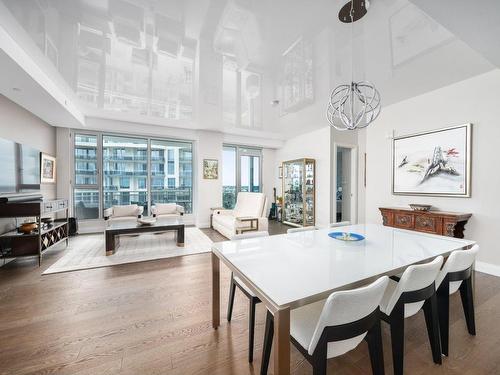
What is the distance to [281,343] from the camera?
86 cm

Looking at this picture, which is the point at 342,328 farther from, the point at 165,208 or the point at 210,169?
the point at 210,169

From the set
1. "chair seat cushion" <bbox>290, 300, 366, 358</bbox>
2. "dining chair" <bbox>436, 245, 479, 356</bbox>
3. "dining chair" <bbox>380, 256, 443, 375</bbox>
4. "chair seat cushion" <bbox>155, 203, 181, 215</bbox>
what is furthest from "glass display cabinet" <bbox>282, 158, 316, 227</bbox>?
"chair seat cushion" <bbox>290, 300, 366, 358</bbox>

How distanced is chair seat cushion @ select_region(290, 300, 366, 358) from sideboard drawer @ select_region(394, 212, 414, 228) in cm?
265

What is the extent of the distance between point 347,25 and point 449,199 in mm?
2796

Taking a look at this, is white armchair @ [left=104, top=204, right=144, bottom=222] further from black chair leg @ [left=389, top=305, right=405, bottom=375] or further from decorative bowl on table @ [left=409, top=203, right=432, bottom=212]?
decorative bowl on table @ [left=409, top=203, right=432, bottom=212]

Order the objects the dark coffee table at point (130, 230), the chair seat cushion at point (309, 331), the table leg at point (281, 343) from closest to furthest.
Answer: the table leg at point (281, 343)
the chair seat cushion at point (309, 331)
the dark coffee table at point (130, 230)

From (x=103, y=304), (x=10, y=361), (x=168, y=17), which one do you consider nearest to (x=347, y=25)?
(x=168, y=17)

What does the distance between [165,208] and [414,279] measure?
469cm

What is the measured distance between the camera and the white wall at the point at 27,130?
293 cm

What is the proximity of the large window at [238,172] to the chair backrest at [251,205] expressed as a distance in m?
1.16

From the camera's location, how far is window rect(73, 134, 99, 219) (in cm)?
478

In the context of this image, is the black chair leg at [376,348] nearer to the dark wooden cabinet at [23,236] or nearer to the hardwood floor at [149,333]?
the hardwood floor at [149,333]

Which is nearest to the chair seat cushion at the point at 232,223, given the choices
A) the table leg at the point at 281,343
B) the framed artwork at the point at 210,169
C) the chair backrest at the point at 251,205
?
the chair backrest at the point at 251,205

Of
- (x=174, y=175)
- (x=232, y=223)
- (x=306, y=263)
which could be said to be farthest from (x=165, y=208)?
(x=306, y=263)
